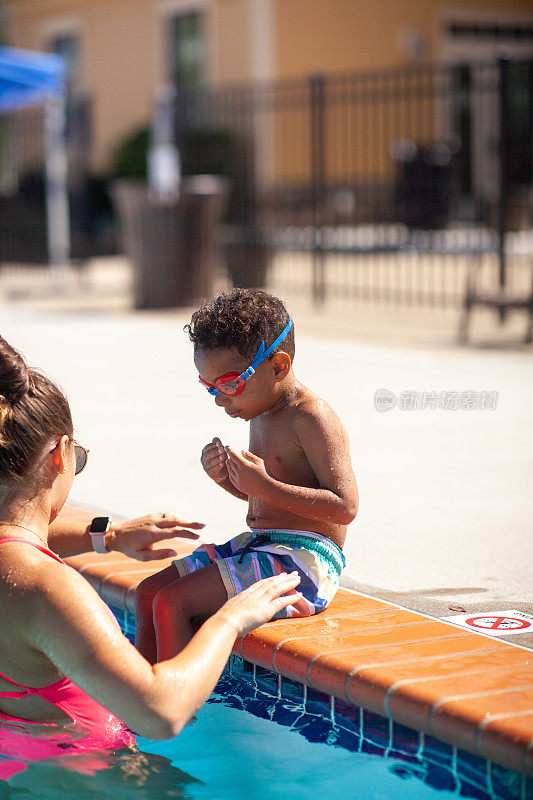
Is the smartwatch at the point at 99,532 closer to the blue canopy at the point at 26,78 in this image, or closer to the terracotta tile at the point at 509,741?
the terracotta tile at the point at 509,741

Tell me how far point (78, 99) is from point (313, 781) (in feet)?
63.4

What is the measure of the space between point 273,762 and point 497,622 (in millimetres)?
736

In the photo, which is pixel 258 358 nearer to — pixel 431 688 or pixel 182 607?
pixel 182 607

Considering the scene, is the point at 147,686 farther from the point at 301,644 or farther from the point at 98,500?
the point at 98,500

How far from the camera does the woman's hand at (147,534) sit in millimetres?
3115

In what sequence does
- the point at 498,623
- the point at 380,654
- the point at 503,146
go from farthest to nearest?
the point at 503,146
the point at 498,623
the point at 380,654

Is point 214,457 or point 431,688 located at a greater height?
point 214,457

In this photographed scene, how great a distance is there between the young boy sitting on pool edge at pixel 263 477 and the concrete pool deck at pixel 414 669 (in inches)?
5.4

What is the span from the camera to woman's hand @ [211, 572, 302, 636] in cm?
245

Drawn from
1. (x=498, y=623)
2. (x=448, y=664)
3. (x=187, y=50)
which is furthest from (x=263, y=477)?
(x=187, y=50)

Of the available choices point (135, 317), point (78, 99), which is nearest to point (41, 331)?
point (135, 317)

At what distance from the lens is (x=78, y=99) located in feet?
68.2

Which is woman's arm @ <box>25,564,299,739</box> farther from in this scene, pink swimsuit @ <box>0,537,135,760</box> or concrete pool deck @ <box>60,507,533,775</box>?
concrete pool deck @ <box>60,507,533,775</box>

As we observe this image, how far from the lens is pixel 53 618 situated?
2189mm
